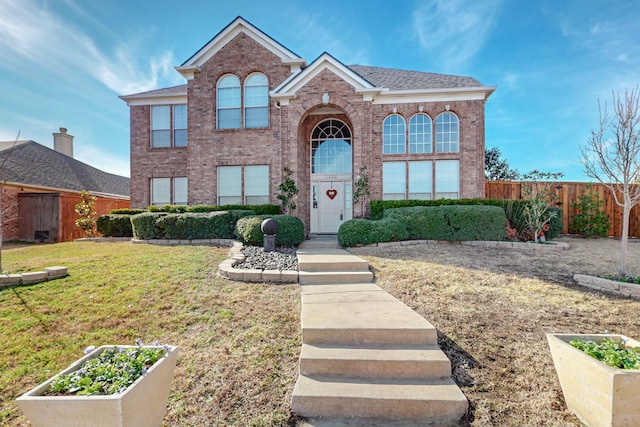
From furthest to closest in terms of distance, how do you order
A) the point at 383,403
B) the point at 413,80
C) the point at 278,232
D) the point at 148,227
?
the point at 413,80, the point at 148,227, the point at 278,232, the point at 383,403

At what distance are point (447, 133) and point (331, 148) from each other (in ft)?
16.5

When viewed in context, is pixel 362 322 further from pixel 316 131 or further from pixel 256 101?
pixel 256 101

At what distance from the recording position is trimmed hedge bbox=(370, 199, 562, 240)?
1026cm

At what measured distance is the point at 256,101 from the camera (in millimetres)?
12602

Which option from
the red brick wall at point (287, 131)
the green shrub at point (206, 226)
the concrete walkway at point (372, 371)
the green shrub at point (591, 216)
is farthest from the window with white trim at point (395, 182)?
the concrete walkway at point (372, 371)

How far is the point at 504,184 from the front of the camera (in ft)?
42.1

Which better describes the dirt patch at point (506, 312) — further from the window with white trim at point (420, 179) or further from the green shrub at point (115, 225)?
the green shrub at point (115, 225)

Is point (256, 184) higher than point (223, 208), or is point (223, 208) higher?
point (256, 184)

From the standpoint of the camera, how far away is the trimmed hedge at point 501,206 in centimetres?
1026

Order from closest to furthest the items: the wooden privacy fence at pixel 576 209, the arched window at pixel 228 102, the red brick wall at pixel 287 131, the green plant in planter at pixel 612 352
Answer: the green plant in planter at pixel 612 352
the red brick wall at pixel 287 131
the wooden privacy fence at pixel 576 209
the arched window at pixel 228 102

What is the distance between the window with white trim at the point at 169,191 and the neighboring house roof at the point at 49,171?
22.9 feet

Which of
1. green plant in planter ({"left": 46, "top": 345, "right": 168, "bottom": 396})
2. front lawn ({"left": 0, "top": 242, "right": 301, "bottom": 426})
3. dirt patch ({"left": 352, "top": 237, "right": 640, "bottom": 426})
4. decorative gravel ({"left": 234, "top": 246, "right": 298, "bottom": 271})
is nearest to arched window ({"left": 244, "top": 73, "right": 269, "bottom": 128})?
decorative gravel ({"left": 234, "top": 246, "right": 298, "bottom": 271})

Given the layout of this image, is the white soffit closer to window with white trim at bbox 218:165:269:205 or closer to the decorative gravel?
window with white trim at bbox 218:165:269:205

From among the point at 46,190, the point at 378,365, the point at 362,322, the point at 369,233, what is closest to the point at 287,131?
the point at 369,233
